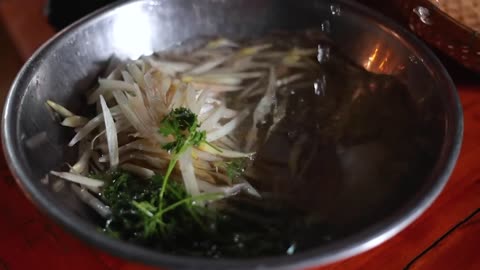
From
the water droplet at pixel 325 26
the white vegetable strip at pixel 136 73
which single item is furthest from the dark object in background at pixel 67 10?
the water droplet at pixel 325 26

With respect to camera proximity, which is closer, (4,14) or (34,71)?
(34,71)

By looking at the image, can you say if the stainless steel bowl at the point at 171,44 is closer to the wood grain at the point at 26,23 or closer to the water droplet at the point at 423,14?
the water droplet at the point at 423,14

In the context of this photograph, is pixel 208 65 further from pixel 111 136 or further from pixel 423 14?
pixel 423 14

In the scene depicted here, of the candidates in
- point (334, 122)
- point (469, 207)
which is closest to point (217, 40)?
point (334, 122)

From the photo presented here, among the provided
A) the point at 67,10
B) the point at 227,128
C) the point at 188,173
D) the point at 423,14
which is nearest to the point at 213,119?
the point at 227,128

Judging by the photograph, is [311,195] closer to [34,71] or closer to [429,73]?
[429,73]
